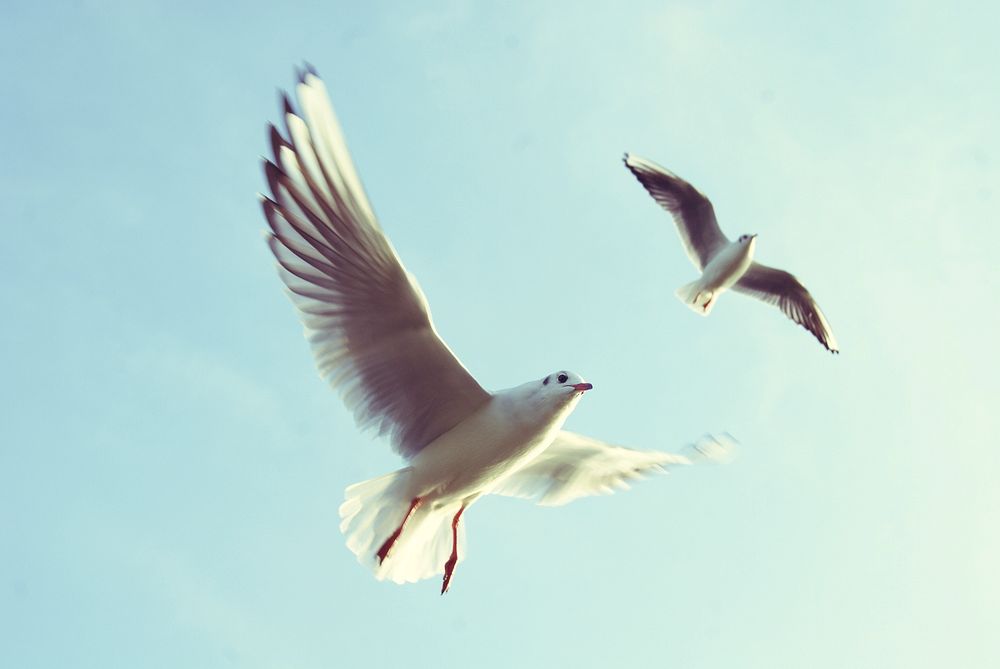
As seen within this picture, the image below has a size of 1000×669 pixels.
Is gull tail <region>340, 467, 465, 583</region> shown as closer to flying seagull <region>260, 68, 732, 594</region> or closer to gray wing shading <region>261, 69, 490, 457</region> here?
flying seagull <region>260, 68, 732, 594</region>

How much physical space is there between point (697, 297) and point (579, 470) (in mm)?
6430

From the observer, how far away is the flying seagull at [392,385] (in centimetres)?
492

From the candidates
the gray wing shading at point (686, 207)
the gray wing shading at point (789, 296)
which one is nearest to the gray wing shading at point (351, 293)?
the gray wing shading at point (686, 207)

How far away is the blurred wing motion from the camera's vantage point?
266 inches

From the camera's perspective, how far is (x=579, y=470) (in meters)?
A: 6.93

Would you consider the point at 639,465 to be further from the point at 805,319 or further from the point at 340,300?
the point at 805,319

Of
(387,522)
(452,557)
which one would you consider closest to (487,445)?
(387,522)

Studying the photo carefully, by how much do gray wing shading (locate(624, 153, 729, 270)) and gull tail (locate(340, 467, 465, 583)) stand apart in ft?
25.6

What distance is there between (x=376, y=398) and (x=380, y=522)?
722 mm

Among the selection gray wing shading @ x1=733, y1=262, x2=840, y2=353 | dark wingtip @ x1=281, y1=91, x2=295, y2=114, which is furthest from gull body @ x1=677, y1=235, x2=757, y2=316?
dark wingtip @ x1=281, y1=91, x2=295, y2=114

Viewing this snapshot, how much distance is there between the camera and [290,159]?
4668mm

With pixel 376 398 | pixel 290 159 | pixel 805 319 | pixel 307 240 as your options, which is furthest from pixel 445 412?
pixel 805 319

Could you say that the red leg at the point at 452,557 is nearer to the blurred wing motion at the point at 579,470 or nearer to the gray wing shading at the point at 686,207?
the blurred wing motion at the point at 579,470

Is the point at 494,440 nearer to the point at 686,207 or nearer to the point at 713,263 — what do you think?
the point at 713,263
